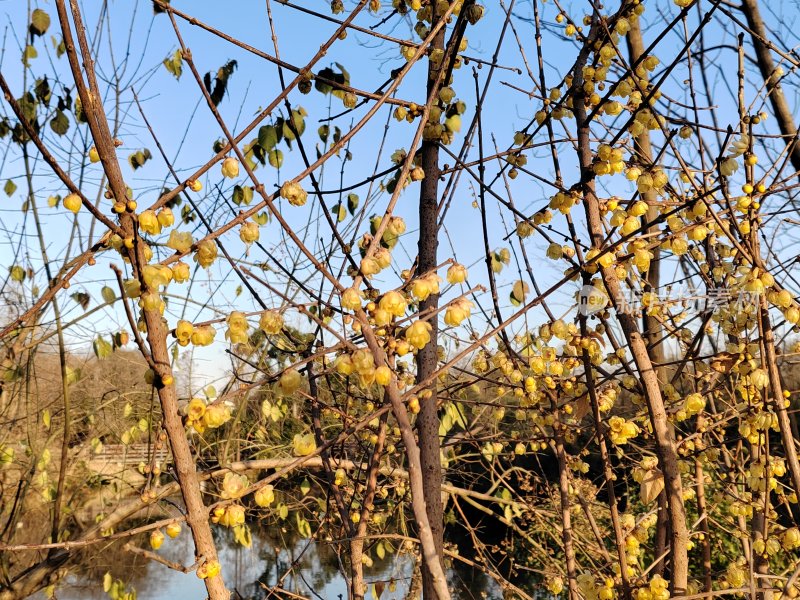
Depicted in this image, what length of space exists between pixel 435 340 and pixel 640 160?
592 mm

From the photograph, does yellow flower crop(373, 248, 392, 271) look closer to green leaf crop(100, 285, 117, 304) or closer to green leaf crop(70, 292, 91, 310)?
green leaf crop(100, 285, 117, 304)

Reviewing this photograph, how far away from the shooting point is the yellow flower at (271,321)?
0.95 m

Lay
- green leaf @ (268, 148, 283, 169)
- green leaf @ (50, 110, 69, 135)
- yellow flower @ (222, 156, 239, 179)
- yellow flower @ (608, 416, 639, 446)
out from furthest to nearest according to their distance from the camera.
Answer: green leaf @ (50, 110, 69, 135), green leaf @ (268, 148, 283, 169), yellow flower @ (608, 416, 639, 446), yellow flower @ (222, 156, 239, 179)

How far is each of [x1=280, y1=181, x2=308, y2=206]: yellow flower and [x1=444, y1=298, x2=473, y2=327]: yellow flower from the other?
301 millimetres

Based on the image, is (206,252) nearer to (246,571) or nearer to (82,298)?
(82,298)

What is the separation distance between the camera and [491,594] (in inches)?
270

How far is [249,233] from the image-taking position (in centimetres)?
101

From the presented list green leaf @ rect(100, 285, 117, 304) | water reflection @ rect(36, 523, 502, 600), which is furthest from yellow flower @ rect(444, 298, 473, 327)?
water reflection @ rect(36, 523, 502, 600)

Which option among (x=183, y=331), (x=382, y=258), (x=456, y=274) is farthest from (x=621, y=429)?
(x=183, y=331)

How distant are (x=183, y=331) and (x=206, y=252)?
0.13 m

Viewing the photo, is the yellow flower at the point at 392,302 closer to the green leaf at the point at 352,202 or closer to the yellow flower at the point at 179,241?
the yellow flower at the point at 179,241

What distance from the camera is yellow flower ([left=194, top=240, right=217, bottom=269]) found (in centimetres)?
95

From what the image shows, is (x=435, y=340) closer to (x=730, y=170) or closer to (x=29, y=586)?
(x=730, y=170)

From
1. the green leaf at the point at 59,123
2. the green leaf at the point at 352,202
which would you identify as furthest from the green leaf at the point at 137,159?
the green leaf at the point at 352,202
